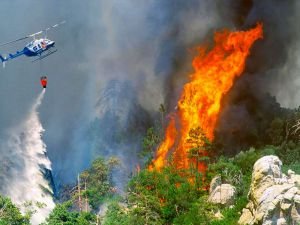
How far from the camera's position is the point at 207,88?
3029 inches

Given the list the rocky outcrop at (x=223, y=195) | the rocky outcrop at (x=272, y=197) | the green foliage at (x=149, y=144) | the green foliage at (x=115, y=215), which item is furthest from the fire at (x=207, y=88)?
the rocky outcrop at (x=272, y=197)

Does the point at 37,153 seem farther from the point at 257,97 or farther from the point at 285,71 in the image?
the point at 285,71

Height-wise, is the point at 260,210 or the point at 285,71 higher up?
the point at 285,71

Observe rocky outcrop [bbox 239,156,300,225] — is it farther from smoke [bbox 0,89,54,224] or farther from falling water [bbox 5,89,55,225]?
falling water [bbox 5,89,55,225]

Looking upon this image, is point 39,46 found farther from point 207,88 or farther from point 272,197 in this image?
point 272,197

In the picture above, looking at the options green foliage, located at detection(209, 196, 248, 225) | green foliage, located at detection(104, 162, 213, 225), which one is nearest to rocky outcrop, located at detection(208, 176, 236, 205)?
green foliage, located at detection(104, 162, 213, 225)

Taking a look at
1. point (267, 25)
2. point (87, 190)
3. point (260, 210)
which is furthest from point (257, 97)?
point (260, 210)

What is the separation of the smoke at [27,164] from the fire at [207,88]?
13.9m

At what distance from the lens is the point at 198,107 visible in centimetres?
7644

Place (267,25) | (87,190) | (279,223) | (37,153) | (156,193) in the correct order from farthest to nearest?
1. (267,25)
2. (37,153)
3. (87,190)
4. (156,193)
5. (279,223)

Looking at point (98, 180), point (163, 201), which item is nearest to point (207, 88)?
point (98, 180)

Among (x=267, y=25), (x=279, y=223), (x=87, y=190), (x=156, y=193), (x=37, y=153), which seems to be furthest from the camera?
(x=267, y=25)

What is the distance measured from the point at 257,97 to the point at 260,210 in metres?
44.8

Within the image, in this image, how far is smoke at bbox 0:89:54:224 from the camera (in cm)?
7162
